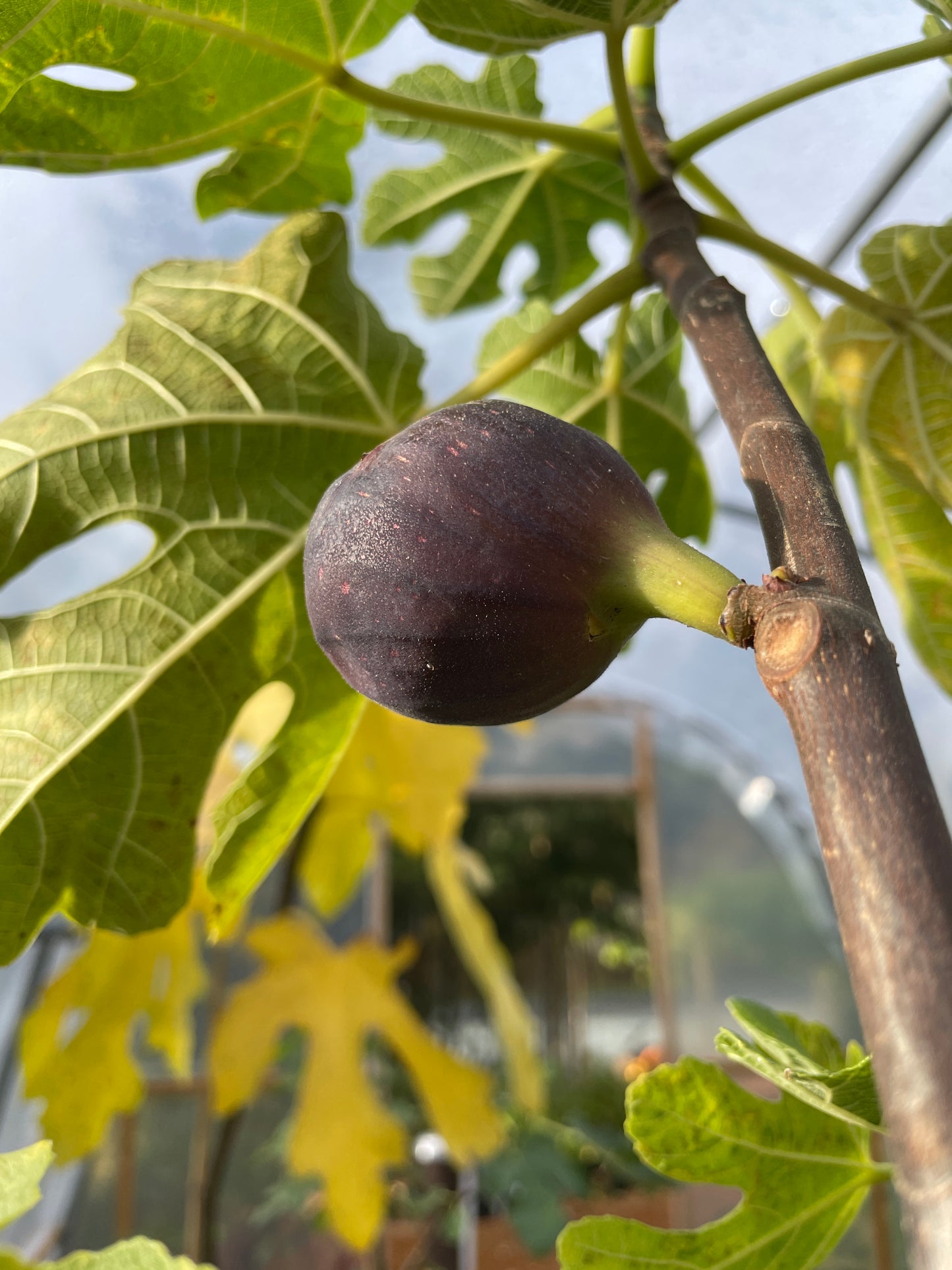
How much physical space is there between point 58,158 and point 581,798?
7.20 metres

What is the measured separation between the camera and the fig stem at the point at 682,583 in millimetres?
418

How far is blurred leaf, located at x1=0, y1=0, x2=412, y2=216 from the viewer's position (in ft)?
2.23

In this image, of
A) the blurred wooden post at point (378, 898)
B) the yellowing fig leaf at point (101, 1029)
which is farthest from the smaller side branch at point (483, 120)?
the blurred wooden post at point (378, 898)

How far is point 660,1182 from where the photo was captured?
4.59m

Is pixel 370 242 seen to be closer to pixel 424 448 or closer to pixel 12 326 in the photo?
pixel 12 326

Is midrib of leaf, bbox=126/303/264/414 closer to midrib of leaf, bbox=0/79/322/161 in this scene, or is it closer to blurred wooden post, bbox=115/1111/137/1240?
midrib of leaf, bbox=0/79/322/161

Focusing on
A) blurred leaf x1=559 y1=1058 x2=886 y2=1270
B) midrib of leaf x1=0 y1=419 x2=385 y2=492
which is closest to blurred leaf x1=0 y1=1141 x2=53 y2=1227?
blurred leaf x1=559 y1=1058 x2=886 y2=1270

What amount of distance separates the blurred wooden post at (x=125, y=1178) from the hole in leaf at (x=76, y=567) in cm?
238

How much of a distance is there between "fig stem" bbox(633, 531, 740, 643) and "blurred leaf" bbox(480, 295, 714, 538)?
0.64 m

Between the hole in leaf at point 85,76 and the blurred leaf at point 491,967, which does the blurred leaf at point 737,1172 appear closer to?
the hole in leaf at point 85,76

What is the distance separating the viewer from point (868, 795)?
0.31m

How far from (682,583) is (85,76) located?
0.70 meters

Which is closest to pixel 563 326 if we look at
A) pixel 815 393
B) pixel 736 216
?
pixel 736 216

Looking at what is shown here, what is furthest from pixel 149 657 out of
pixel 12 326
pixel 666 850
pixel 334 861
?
pixel 666 850
